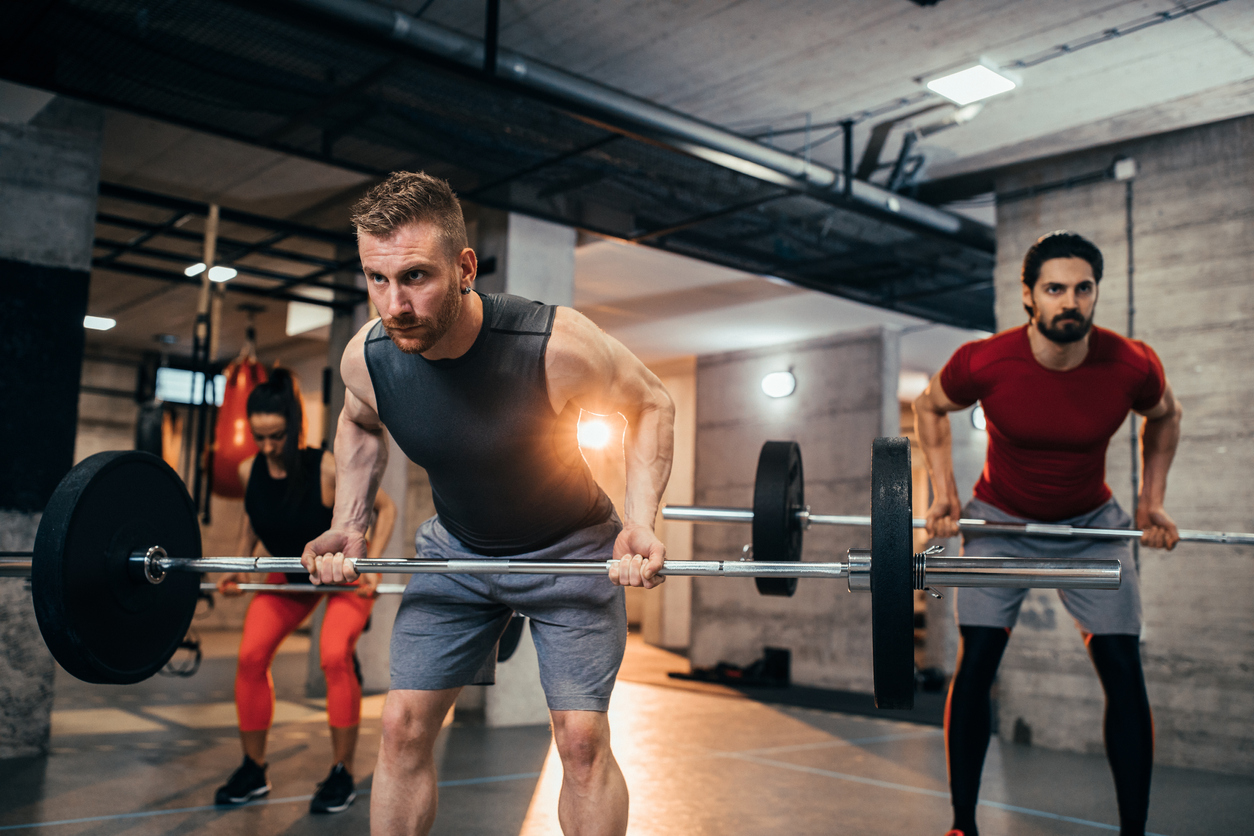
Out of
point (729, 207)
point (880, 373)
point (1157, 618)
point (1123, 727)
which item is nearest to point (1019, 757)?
point (1157, 618)

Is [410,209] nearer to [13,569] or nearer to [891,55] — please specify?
[13,569]

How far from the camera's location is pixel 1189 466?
4203mm

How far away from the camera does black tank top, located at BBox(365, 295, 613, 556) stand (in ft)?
5.79

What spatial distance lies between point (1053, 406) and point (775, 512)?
752 mm

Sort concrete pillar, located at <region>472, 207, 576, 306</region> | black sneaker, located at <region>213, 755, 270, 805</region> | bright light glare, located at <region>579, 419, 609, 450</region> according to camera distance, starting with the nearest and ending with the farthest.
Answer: black sneaker, located at <region>213, 755, 270, 805</region> < concrete pillar, located at <region>472, 207, 576, 306</region> < bright light glare, located at <region>579, 419, 609, 450</region>

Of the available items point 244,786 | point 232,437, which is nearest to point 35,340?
point 232,437

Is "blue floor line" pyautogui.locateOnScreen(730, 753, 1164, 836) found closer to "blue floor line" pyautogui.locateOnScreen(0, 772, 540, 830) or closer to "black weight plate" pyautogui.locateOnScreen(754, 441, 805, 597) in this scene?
"blue floor line" pyautogui.locateOnScreen(0, 772, 540, 830)

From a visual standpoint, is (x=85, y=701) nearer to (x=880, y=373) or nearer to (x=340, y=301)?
(x=340, y=301)

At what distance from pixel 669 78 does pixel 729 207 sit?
2.28ft

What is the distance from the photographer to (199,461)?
4.75 m

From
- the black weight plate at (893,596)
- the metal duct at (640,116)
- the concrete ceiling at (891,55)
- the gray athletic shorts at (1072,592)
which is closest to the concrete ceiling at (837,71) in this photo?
the concrete ceiling at (891,55)

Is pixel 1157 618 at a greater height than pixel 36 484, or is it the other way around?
pixel 36 484

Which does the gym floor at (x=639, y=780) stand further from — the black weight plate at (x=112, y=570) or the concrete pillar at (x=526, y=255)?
the concrete pillar at (x=526, y=255)

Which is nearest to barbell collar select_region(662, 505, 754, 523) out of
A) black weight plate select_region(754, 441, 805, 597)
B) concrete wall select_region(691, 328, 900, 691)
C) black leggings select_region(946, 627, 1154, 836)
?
black weight plate select_region(754, 441, 805, 597)
